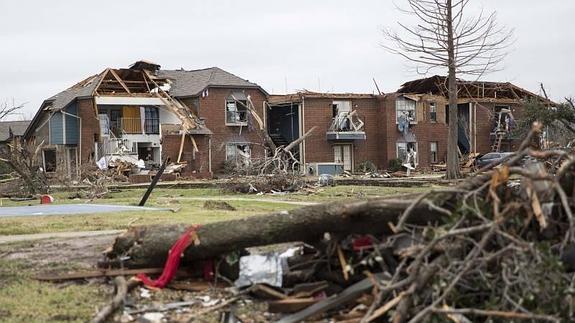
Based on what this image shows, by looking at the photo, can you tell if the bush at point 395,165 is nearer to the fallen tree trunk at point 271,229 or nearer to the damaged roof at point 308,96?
the damaged roof at point 308,96

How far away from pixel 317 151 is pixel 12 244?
3848 cm

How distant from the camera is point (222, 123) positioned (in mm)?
49406

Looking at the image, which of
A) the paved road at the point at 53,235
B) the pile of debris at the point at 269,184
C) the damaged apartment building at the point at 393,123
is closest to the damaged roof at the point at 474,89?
the damaged apartment building at the point at 393,123

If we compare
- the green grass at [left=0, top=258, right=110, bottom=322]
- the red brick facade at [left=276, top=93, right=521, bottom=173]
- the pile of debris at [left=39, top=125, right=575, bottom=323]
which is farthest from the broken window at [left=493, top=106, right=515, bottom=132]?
the green grass at [left=0, top=258, right=110, bottom=322]

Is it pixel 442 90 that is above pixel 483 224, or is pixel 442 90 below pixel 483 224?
above

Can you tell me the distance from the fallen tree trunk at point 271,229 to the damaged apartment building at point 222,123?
35474 millimetres

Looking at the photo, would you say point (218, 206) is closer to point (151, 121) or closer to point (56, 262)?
point (56, 262)

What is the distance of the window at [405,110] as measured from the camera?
5203 cm

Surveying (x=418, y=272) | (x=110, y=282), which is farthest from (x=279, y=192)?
(x=418, y=272)

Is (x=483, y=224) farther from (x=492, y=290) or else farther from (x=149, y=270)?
(x=149, y=270)

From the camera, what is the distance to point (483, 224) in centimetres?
704

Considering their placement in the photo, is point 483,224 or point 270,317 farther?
point 270,317

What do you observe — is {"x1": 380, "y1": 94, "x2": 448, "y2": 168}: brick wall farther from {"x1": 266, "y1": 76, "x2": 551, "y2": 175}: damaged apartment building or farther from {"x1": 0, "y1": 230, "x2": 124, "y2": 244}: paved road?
{"x1": 0, "y1": 230, "x2": 124, "y2": 244}: paved road

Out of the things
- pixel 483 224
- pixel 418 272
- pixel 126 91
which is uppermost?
pixel 126 91
